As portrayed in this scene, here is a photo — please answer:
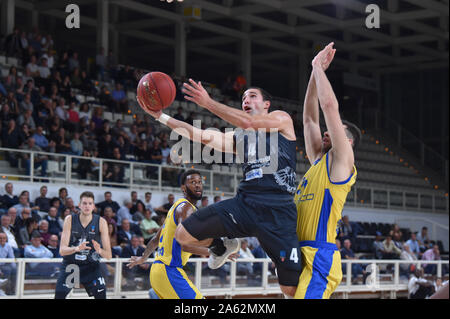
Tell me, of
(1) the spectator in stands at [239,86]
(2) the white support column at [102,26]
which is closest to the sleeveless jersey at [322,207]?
(2) the white support column at [102,26]

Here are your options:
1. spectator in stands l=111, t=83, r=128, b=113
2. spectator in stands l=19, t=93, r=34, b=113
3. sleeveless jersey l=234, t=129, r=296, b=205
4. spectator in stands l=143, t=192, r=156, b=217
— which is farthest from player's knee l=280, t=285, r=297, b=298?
spectator in stands l=111, t=83, r=128, b=113

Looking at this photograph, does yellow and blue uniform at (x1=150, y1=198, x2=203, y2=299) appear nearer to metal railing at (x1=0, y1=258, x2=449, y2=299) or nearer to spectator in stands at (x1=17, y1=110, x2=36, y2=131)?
metal railing at (x1=0, y1=258, x2=449, y2=299)

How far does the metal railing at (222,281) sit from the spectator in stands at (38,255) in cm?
4

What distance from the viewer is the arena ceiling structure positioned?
2208cm

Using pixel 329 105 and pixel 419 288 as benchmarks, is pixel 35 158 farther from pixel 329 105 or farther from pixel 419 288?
pixel 329 105

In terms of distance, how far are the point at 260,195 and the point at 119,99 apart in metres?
13.3

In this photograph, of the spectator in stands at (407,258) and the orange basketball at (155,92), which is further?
the spectator in stands at (407,258)

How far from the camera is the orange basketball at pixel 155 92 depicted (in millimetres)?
5477

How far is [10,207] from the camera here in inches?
474

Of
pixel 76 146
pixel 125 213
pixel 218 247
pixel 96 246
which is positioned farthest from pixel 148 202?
pixel 218 247

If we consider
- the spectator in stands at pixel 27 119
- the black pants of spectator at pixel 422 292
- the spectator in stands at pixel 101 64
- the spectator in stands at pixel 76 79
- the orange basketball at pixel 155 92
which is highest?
the spectator in stands at pixel 101 64

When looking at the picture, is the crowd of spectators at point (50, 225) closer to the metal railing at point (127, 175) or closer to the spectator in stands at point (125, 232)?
the spectator in stands at point (125, 232)

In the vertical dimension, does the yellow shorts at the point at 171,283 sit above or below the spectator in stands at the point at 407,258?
above

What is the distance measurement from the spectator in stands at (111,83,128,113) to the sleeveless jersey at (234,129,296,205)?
1268 centimetres
